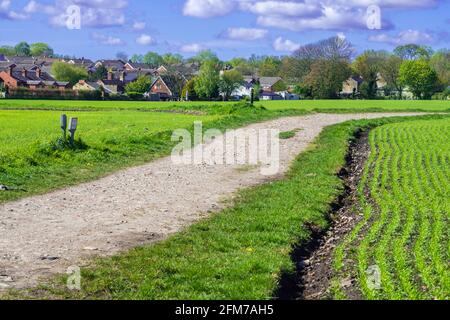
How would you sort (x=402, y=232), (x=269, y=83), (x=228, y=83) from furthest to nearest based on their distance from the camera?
(x=269, y=83)
(x=228, y=83)
(x=402, y=232)

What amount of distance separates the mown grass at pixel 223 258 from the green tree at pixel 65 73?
12394cm

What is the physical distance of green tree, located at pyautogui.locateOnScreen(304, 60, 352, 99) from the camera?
4235 inches

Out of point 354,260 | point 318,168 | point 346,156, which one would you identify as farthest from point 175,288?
point 346,156

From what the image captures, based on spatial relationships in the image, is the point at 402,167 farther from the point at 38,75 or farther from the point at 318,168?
the point at 38,75

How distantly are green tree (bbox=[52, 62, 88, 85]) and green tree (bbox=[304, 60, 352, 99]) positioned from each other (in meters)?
49.8

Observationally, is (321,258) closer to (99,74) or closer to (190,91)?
(190,91)

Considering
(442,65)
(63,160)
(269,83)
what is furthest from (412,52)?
(63,160)

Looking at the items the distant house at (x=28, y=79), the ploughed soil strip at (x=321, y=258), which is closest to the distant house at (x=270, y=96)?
the distant house at (x=28, y=79)

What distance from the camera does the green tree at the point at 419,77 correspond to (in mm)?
118562

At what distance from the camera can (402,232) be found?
11.8m

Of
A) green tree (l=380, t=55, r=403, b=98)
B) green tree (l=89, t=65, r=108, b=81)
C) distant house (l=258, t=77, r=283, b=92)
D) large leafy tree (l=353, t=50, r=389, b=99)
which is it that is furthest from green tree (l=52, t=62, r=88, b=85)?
green tree (l=380, t=55, r=403, b=98)

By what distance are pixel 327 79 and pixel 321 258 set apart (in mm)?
100218

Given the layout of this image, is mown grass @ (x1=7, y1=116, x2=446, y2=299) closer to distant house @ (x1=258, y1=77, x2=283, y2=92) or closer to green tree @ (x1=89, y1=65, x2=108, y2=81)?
distant house @ (x1=258, y1=77, x2=283, y2=92)

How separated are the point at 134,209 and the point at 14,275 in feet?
15.9
